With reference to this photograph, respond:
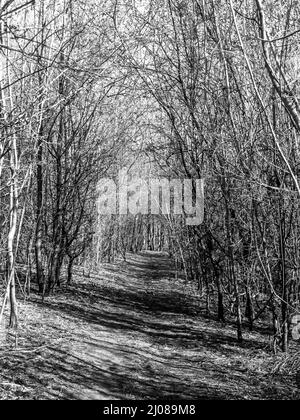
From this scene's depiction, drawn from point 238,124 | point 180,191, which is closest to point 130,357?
point 238,124

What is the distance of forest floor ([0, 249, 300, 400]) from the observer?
439 centimetres

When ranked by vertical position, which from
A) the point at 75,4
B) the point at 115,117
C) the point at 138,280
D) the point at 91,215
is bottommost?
the point at 138,280

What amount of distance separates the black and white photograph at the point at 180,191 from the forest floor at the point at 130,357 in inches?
1.1

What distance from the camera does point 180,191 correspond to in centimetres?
962

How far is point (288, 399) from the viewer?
431cm

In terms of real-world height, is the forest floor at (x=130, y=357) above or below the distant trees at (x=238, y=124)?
below

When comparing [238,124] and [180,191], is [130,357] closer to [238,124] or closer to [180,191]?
[238,124]

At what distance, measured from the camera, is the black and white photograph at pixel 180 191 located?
434cm

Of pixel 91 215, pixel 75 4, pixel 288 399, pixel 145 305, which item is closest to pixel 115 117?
pixel 91 215

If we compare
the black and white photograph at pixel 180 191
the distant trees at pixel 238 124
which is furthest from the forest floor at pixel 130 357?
the distant trees at pixel 238 124

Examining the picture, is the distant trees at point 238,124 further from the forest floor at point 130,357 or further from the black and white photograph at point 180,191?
the forest floor at point 130,357

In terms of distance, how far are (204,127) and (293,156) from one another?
6.27 feet

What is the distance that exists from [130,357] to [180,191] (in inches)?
181
